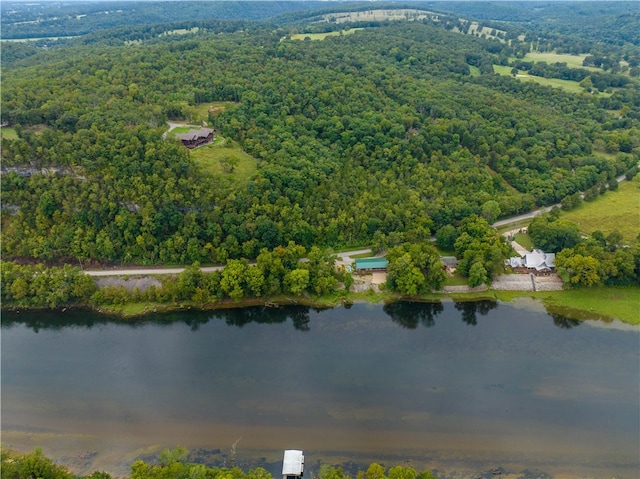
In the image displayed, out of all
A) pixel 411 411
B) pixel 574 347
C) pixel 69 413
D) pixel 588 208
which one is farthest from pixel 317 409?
pixel 588 208

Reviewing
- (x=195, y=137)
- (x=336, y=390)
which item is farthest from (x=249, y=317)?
(x=195, y=137)

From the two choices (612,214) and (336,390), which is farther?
(612,214)

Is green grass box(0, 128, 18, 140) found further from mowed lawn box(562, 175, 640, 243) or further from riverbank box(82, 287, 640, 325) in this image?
mowed lawn box(562, 175, 640, 243)

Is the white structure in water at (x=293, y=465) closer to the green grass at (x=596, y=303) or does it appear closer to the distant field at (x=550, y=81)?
the green grass at (x=596, y=303)

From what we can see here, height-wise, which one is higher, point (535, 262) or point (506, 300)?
point (535, 262)

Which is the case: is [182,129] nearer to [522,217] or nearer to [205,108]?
[205,108]

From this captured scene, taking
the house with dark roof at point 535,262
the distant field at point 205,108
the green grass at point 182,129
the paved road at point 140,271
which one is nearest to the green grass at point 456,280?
the house with dark roof at point 535,262

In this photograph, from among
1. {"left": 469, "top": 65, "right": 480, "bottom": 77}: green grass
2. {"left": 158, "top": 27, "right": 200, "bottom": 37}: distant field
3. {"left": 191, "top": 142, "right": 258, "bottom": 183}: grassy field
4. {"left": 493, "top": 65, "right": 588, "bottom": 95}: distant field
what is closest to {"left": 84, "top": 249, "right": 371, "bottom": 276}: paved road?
{"left": 191, "top": 142, "right": 258, "bottom": 183}: grassy field

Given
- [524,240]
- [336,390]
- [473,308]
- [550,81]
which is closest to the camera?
[336,390]
